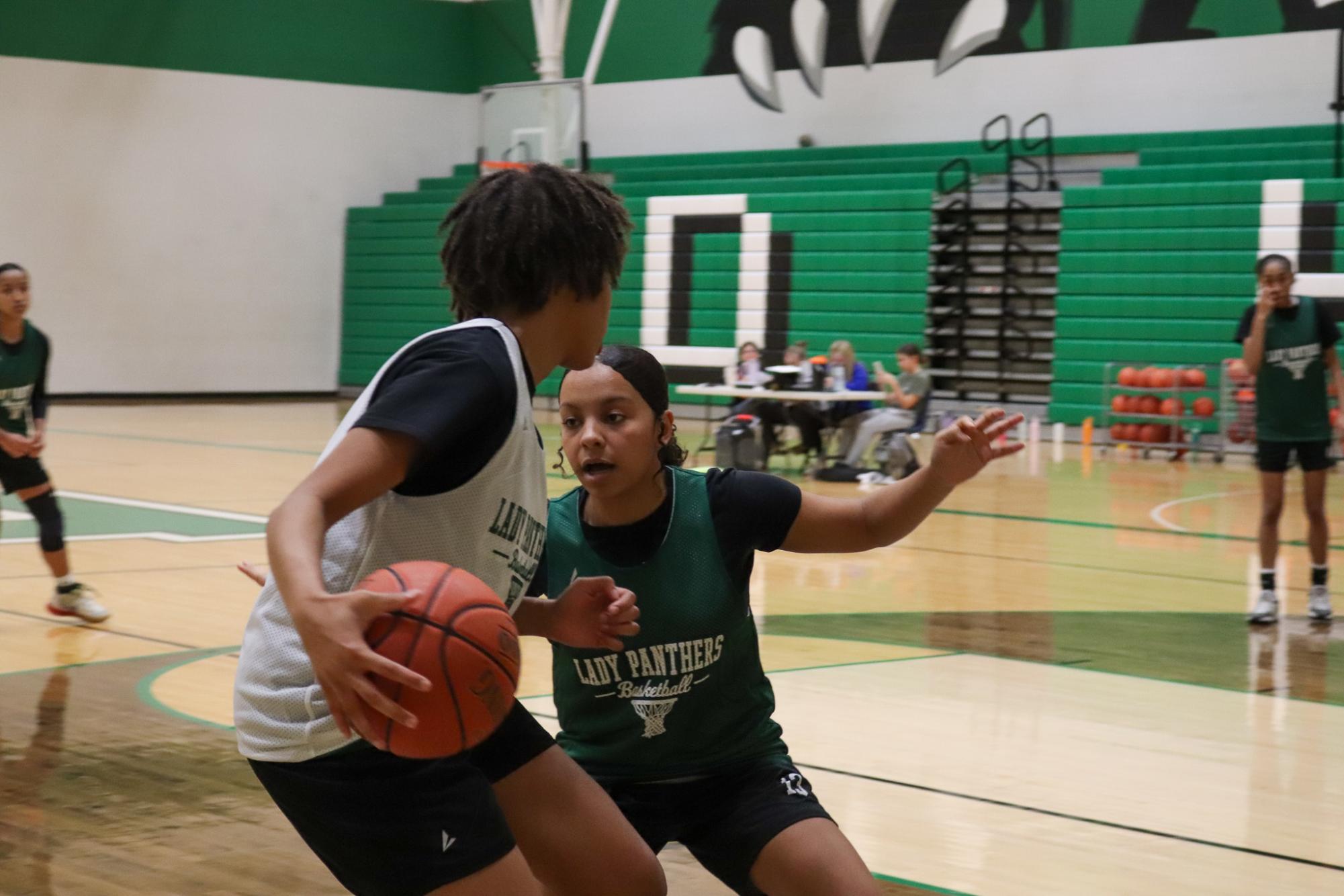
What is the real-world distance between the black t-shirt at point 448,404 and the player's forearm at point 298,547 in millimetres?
142

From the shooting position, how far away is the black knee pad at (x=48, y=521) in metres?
7.35

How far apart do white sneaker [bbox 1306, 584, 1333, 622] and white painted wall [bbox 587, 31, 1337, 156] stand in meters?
11.6

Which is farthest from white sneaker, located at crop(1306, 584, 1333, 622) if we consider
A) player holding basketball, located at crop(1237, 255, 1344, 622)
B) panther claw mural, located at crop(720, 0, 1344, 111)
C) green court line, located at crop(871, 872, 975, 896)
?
panther claw mural, located at crop(720, 0, 1344, 111)

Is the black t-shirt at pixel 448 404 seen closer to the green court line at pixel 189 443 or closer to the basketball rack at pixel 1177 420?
the green court line at pixel 189 443

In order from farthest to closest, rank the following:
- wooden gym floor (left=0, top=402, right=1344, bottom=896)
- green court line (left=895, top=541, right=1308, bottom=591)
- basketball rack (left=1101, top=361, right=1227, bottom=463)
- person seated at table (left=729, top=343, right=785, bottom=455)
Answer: basketball rack (left=1101, top=361, right=1227, bottom=463) < person seated at table (left=729, top=343, right=785, bottom=455) < green court line (left=895, top=541, right=1308, bottom=591) < wooden gym floor (left=0, top=402, right=1344, bottom=896)

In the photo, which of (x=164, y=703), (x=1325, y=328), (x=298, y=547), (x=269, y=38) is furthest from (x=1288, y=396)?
(x=269, y=38)

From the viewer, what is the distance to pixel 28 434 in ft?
25.0

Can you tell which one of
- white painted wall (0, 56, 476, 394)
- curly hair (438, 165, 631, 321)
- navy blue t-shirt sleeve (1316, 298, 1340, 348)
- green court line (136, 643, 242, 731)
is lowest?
green court line (136, 643, 242, 731)

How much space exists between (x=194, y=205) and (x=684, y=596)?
22.0 meters

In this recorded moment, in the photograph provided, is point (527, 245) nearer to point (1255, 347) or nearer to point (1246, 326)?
point (1255, 347)

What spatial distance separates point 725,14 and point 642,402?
20.4 metres

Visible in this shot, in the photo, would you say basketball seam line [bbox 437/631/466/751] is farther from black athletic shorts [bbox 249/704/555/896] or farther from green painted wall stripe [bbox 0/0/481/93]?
green painted wall stripe [bbox 0/0/481/93]

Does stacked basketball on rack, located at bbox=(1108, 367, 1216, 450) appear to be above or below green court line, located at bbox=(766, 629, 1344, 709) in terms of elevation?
above

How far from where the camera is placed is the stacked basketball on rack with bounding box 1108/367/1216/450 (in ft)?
55.5
